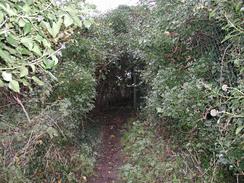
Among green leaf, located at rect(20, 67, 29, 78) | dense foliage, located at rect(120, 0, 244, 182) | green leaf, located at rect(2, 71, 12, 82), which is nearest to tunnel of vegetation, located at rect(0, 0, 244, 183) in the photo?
dense foliage, located at rect(120, 0, 244, 182)

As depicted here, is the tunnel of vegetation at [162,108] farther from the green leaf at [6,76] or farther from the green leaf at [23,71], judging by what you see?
the green leaf at [6,76]

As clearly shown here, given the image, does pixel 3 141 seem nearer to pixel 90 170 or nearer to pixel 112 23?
pixel 90 170

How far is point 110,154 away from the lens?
707cm

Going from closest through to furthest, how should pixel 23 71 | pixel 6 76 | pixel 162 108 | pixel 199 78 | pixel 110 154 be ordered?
pixel 6 76 → pixel 23 71 → pixel 199 78 → pixel 162 108 → pixel 110 154

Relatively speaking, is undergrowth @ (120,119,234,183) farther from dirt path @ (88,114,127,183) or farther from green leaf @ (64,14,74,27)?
green leaf @ (64,14,74,27)

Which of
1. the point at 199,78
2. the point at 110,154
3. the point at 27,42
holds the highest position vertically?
the point at 199,78

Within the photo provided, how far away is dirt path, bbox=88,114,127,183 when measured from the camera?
562 cm

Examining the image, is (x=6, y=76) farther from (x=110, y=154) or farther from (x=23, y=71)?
(x=110, y=154)

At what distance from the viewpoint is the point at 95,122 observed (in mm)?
9094

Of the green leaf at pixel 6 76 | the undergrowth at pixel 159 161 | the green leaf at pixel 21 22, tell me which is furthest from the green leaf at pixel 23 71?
the undergrowth at pixel 159 161

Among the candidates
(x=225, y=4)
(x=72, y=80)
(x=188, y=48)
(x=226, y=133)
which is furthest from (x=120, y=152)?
(x=225, y=4)

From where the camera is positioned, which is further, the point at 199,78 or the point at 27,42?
the point at 199,78

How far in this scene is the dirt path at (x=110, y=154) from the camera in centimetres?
562

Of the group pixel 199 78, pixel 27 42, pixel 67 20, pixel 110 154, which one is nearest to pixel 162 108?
pixel 199 78
